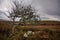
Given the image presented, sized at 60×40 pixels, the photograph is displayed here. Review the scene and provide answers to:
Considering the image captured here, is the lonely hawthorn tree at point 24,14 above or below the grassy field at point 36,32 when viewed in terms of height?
above

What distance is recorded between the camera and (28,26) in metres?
2.82

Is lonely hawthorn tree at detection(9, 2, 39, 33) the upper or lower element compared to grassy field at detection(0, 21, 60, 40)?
upper

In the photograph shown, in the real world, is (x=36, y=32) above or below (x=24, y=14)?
below

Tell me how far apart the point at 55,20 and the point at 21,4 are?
717 millimetres

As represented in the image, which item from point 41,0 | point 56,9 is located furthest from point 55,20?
point 41,0

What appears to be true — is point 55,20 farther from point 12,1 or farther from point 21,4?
point 12,1

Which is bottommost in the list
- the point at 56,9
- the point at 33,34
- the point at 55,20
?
the point at 33,34

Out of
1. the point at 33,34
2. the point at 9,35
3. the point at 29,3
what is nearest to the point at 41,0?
the point at 29,3

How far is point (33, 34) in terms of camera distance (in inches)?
110

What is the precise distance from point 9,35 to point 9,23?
227 millimetres

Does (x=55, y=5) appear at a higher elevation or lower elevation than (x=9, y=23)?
higher

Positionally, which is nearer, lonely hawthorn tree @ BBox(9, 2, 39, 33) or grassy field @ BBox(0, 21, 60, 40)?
grassy field @ BBox(0, 21, 60, 40)

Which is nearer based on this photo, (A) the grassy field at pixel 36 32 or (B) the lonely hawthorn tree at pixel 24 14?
(A) the grassy field at pixel 36 32

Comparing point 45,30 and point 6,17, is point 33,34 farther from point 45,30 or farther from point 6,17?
point 6,17
